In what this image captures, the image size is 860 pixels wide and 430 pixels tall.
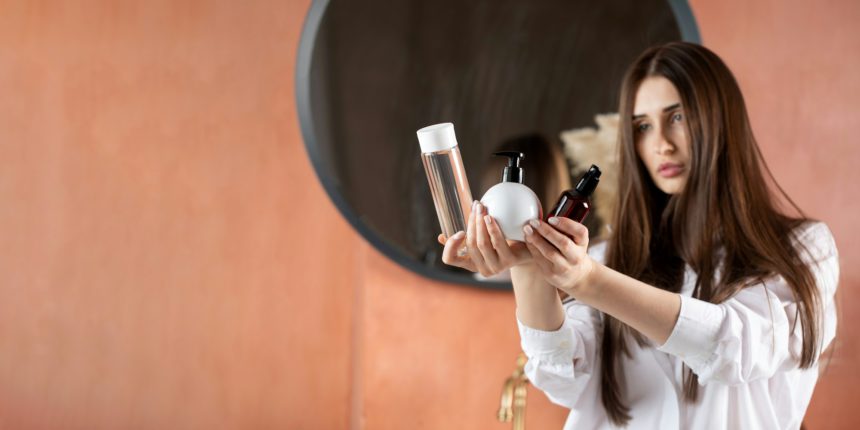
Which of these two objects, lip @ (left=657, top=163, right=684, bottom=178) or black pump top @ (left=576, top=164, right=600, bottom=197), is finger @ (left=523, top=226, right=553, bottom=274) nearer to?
black pump top @ (left=576, top=164, right=600, bottom=197)

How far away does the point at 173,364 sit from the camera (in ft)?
4.51

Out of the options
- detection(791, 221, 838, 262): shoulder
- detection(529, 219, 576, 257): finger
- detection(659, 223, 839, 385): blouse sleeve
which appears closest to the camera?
detection(529, 219, 576, 257): finger

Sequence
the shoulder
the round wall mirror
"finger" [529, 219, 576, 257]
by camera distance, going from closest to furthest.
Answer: "finger" [529, 219, 576, 257]
the shoulder
the round wall mirror

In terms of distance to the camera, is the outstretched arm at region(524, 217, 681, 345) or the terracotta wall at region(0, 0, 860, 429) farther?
the terracotta wall at region(0, 0, 860, 429)

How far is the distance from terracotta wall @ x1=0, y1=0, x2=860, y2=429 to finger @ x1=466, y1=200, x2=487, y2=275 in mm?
691

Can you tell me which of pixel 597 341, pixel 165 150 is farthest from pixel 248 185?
pixel 597 341

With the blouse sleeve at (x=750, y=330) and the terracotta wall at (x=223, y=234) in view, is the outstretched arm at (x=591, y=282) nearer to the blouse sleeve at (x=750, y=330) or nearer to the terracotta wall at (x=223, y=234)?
the blouse sleeve at (x=750, y=330)

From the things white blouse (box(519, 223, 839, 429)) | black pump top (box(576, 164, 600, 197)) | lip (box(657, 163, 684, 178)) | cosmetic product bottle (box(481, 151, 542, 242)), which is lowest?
white blouse (box(519, 223, 839, 429))

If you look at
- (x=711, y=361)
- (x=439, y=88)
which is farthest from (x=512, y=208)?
(x=439, y=88)

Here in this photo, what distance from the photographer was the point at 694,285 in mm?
914

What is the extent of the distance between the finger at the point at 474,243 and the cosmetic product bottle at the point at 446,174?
4cm

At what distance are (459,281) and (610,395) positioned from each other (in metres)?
0.46

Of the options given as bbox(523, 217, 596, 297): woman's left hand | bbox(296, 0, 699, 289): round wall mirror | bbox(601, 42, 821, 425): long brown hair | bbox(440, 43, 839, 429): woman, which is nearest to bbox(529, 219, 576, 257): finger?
bbox(523, 217, 596, 297): woman's left hand

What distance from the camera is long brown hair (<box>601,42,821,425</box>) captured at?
866 millimetres
